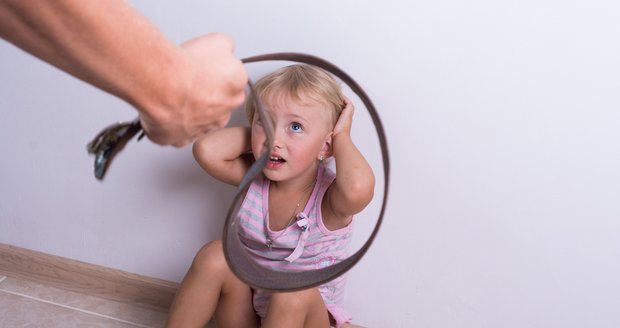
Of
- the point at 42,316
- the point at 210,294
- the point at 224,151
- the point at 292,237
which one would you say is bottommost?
the point at 42,316

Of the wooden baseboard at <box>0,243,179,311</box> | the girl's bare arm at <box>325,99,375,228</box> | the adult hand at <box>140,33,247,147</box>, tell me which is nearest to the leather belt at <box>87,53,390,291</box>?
the adult hand at <box>140,33,247,147</box>

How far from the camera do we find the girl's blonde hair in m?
1.08

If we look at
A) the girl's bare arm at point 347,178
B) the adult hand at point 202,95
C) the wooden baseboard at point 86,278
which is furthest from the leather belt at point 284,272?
the wooden baseboard at point 86,278

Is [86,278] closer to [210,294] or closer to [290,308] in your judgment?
[210,294]

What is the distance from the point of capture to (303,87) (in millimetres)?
1083

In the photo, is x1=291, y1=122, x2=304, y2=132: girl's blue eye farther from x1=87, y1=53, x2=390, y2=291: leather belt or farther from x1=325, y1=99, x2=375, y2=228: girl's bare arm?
x1=87, y1=53, x2=390, y2=291: leather belt

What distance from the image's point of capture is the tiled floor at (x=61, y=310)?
4.48 feet

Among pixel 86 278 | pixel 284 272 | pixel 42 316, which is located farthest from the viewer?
pixel 86 278

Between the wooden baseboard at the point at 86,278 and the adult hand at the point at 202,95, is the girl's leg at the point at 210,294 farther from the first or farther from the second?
the adult hand at the point at 202,95

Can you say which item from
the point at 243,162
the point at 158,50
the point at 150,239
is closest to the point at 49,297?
the point at 150,239

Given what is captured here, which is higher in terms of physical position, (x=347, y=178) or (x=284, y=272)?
(x=347, y=178)

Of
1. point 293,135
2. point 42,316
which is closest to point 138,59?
point 293,135

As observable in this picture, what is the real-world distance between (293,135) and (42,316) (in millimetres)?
716

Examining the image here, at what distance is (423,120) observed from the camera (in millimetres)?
1134
